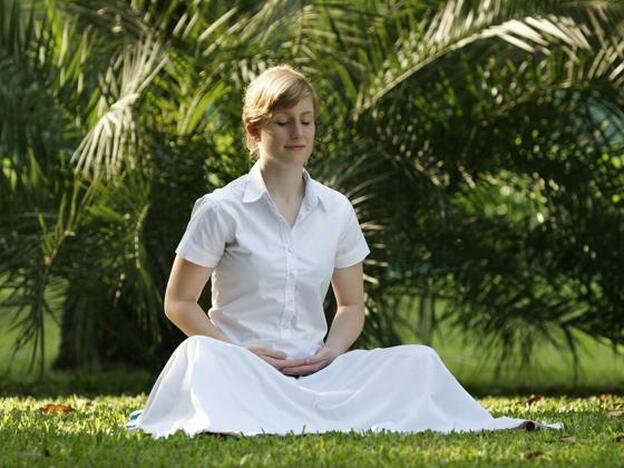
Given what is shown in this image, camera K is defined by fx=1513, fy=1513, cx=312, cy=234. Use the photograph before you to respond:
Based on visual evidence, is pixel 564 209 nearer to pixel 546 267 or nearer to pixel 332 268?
pixel 546 267

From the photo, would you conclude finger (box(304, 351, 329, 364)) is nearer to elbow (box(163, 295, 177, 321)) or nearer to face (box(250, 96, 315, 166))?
elbow (box(163, 295, 177, 321))

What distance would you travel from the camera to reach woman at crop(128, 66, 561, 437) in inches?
203

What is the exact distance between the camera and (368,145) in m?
9.09

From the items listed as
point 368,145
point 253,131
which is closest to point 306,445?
point 253,131

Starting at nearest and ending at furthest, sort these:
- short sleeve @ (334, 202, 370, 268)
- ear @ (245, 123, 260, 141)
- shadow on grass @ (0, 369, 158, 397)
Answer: ear @ (245, 123, 260, 141), short sleeve @ (334, 202, 370, 268), shadow on grass @ (0, 369, 158, 397)

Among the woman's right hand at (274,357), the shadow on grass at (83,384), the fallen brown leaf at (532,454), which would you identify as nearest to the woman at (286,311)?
the woman's right hand at (274,357)

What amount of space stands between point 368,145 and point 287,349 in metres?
3.84

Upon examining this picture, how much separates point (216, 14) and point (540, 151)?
2.19 m

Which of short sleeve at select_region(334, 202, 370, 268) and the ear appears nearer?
the ear

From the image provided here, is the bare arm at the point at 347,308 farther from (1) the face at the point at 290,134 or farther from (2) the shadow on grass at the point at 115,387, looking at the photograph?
(2) the shadow on grass at the point at 115,387

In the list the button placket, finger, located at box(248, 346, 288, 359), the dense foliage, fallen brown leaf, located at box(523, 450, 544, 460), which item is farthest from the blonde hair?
the dense foliage

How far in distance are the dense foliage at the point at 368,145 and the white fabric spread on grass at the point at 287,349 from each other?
2.88m

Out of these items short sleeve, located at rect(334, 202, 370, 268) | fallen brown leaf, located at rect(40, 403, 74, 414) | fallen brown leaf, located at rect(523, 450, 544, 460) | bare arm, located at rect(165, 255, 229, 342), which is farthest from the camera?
fallen brown leaf, located at rect(40, 403, 74, 414)

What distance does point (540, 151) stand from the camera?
9445 millimetres
